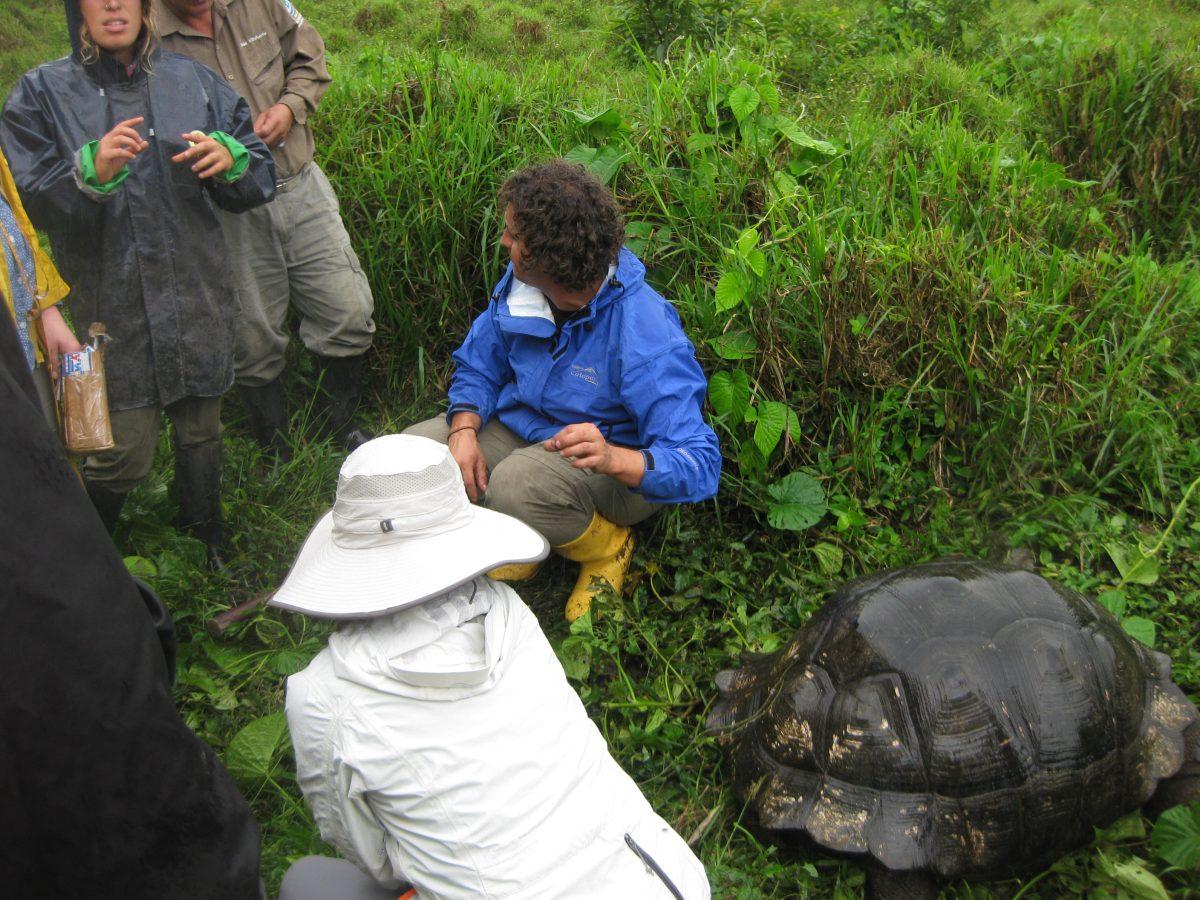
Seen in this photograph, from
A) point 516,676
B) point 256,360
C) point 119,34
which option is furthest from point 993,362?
point 119,34

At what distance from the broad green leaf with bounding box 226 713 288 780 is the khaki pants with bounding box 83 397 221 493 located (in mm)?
983

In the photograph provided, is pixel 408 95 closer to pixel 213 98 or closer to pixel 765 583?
pixel 213 98

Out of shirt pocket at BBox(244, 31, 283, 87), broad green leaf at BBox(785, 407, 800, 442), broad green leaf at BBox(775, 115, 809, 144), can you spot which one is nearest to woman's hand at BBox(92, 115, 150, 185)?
shirt pocket at BBox(244, 31, 283, 87)

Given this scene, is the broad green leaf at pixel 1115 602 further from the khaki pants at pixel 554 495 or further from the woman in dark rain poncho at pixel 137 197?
the woman in dark rain poncho at pixel 137 197

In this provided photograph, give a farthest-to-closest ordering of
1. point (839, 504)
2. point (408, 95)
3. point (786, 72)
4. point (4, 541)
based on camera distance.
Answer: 1. point (786, 72)
2. point (408, 95)
3. point (839, 504)
4. point (4, 541)

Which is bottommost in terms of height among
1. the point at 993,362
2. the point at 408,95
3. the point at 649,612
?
the point at 649,612

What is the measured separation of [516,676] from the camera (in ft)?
5.93

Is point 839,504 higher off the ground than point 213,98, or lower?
lower

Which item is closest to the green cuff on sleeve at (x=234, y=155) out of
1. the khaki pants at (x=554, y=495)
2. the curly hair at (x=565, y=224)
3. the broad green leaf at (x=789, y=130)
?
the curly hair at (x=565, y=224)

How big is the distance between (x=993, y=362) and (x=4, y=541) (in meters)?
3.17

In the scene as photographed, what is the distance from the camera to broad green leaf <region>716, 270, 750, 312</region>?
3.52m

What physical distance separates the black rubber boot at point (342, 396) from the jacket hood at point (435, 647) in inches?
90.9

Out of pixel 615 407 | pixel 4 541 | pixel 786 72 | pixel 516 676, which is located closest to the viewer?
pixel 4 541

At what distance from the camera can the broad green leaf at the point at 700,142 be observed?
404cm
